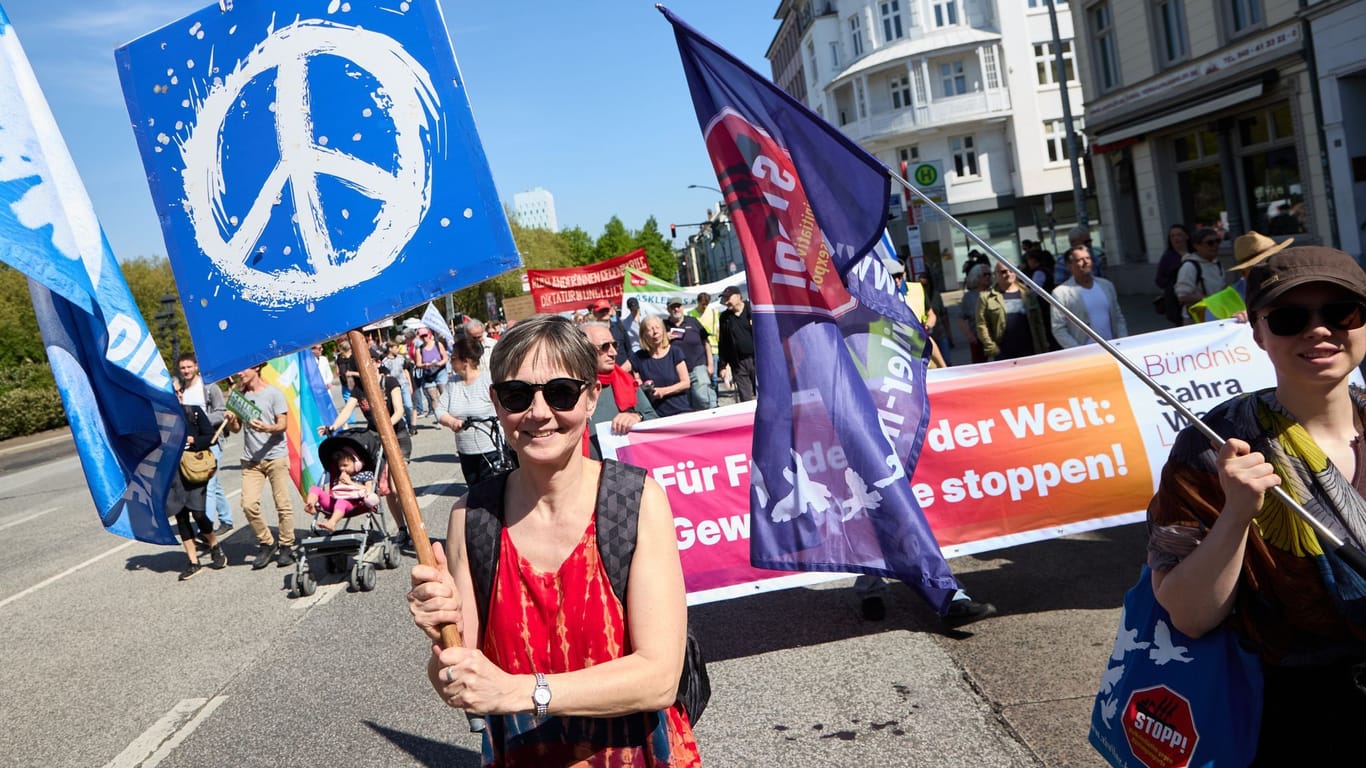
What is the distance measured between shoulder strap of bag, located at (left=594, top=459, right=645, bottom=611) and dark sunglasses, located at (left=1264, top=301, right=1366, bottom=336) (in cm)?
135

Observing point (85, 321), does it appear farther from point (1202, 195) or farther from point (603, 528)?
point (1202, 195)

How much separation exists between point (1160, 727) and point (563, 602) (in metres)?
1.27

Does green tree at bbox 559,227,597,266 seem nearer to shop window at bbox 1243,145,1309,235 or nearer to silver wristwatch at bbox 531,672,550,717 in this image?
shop window at bbox 1243,145,1309,235

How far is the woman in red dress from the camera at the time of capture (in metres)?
2.18

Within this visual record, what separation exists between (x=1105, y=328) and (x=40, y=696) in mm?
8098

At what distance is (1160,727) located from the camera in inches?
93.2

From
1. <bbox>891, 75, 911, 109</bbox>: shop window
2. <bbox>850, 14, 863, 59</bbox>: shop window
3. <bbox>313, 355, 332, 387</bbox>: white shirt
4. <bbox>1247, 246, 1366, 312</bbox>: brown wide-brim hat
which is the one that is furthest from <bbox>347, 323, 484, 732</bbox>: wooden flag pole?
<bbox>850, 14, 863, 59</bbox>: shop window

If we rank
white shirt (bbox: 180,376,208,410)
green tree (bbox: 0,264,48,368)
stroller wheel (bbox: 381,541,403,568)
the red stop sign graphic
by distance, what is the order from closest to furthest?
the red stop sign graphic
stroller wheel (bbox: 381,541,403,568)
white shirt (bbox: 180,376,208,410)
green tree (bbox: 0,264,48,368)

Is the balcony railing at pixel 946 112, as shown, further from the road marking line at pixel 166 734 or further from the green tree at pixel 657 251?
the green tree at pixel 657 251

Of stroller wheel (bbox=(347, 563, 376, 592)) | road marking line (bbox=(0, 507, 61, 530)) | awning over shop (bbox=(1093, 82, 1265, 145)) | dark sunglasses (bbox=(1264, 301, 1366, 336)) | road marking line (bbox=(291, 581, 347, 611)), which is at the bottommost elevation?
road marking line (bbox=(291, 581, 347, 611))

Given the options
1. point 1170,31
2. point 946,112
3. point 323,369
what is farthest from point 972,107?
point 323,369

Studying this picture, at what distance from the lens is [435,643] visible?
7.35ft

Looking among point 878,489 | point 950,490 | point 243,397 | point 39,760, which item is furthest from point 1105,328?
point 39,760

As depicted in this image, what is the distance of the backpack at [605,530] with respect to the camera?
89.7 inches
